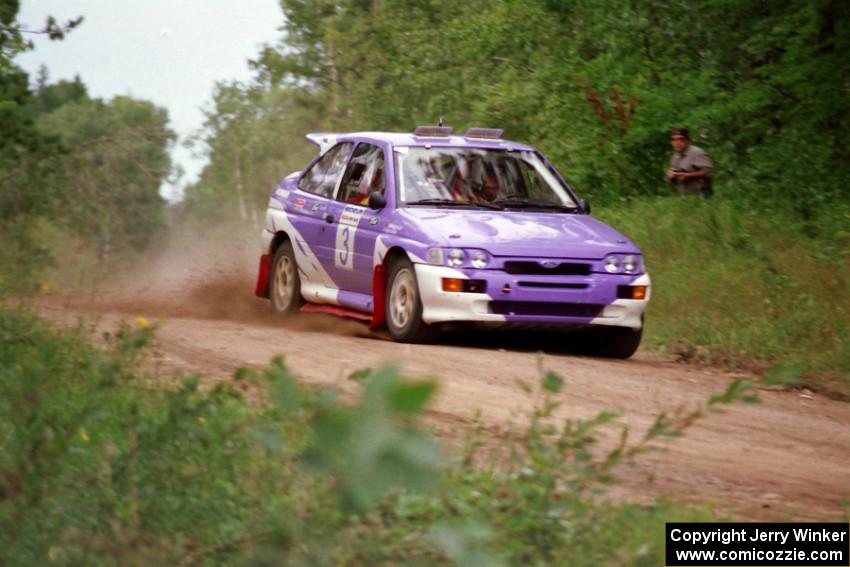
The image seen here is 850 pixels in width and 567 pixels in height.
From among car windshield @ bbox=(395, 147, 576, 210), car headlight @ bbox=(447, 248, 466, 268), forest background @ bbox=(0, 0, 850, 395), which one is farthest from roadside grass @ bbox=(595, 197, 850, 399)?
A: car headlight @ bbox=(447, 248, 466, 268)

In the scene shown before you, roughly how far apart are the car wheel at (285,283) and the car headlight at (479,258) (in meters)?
2.83

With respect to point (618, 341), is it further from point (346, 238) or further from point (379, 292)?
point (346, 238)

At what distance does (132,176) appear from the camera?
10242 mm

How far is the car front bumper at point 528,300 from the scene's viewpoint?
A: 12.2 m

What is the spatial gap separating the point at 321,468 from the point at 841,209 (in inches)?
627

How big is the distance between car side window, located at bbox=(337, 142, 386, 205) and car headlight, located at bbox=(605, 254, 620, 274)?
6.80ft

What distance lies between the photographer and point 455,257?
40.1 feet

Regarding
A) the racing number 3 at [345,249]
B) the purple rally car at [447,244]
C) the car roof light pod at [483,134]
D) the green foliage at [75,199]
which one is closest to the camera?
the green foliage at [75,199]

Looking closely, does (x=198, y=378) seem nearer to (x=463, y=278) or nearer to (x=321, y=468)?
(x=321, y=468)

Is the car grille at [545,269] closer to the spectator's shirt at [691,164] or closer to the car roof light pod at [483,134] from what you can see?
the car roof light pod at [483,134]

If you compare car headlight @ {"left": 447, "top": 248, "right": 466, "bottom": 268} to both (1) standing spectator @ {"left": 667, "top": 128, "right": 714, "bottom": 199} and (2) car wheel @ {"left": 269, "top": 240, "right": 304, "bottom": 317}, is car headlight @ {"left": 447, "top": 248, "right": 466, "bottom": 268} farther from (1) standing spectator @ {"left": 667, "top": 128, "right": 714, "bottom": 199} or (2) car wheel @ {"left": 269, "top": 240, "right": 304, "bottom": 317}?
(1) standing spectator @ {"left": 667, "top": 128, "right": 714, "bottom": 199}

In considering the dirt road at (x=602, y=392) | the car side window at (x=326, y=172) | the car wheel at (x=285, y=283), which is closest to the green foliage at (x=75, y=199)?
the dirt road at (x=602, y=392)

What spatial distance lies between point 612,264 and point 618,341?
0.79m

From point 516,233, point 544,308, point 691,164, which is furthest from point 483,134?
point 691,164
